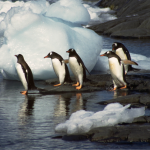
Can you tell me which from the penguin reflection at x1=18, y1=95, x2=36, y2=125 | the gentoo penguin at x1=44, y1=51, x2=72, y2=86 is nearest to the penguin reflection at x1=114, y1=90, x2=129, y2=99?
the gentoo penguin at x1=44, y1=51, x2=72, y2=86

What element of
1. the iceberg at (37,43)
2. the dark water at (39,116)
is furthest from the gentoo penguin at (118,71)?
the iceberg at (37,43)

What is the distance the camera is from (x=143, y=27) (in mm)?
27000

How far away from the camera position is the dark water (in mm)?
4406

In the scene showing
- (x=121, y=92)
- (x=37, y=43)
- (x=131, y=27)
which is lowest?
(x=121, y=92)

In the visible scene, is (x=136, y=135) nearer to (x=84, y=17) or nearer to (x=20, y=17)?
(x=20, y=17)

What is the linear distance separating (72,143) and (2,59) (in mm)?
5932

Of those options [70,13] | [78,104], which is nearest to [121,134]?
[78,104]

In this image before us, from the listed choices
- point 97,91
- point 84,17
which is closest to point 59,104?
point 97,91

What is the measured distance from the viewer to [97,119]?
495 centimetres

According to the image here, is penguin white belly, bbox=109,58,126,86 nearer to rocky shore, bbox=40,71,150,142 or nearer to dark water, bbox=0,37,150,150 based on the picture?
rocky shore, bbox=40,71,150,142

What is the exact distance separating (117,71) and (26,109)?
9.57 feet

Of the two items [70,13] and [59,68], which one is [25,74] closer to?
[59,68]

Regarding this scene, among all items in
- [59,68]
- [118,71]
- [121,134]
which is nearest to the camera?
[121,134]

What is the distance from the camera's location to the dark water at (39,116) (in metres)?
4.41
